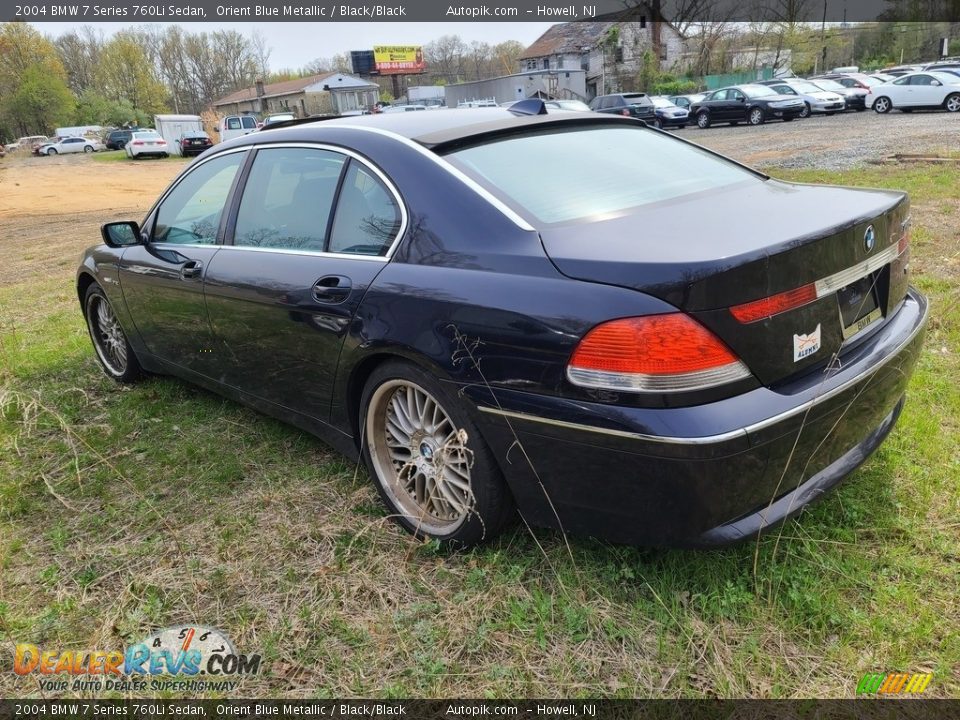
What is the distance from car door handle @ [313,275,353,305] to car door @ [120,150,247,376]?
3.22 feet

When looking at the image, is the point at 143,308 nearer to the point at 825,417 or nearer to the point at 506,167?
the point at 506,167

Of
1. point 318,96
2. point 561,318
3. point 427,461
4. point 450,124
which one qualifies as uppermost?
point 318,96

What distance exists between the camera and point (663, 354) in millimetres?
1911

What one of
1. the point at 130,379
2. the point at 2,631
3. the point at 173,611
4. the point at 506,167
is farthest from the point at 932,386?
the point at 130,379

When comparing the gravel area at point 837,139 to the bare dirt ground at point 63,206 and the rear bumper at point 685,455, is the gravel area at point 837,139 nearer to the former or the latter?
the rear bumper at point 685,455

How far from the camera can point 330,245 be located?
9.40ft

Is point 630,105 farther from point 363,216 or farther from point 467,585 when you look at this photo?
point 467,585

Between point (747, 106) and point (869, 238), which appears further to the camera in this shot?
point (747, 106)

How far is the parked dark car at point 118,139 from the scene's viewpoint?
166 feet

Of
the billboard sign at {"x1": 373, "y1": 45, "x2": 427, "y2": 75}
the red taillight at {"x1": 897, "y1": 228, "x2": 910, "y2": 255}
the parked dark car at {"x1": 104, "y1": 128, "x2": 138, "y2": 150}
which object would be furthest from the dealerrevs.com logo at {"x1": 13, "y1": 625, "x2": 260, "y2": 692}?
the billboard sign at {"x1": 373, "y1": 45, "x2": 427, "y2": 75}

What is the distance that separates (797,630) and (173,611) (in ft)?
6.89

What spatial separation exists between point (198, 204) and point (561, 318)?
103 inches

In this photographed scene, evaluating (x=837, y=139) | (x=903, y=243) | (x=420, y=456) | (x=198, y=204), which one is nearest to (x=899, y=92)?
(x=837, y=139)

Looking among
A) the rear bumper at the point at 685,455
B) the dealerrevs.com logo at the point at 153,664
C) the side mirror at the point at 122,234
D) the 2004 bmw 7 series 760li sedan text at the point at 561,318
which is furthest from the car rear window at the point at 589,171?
the side mirror at the point at 122,234
